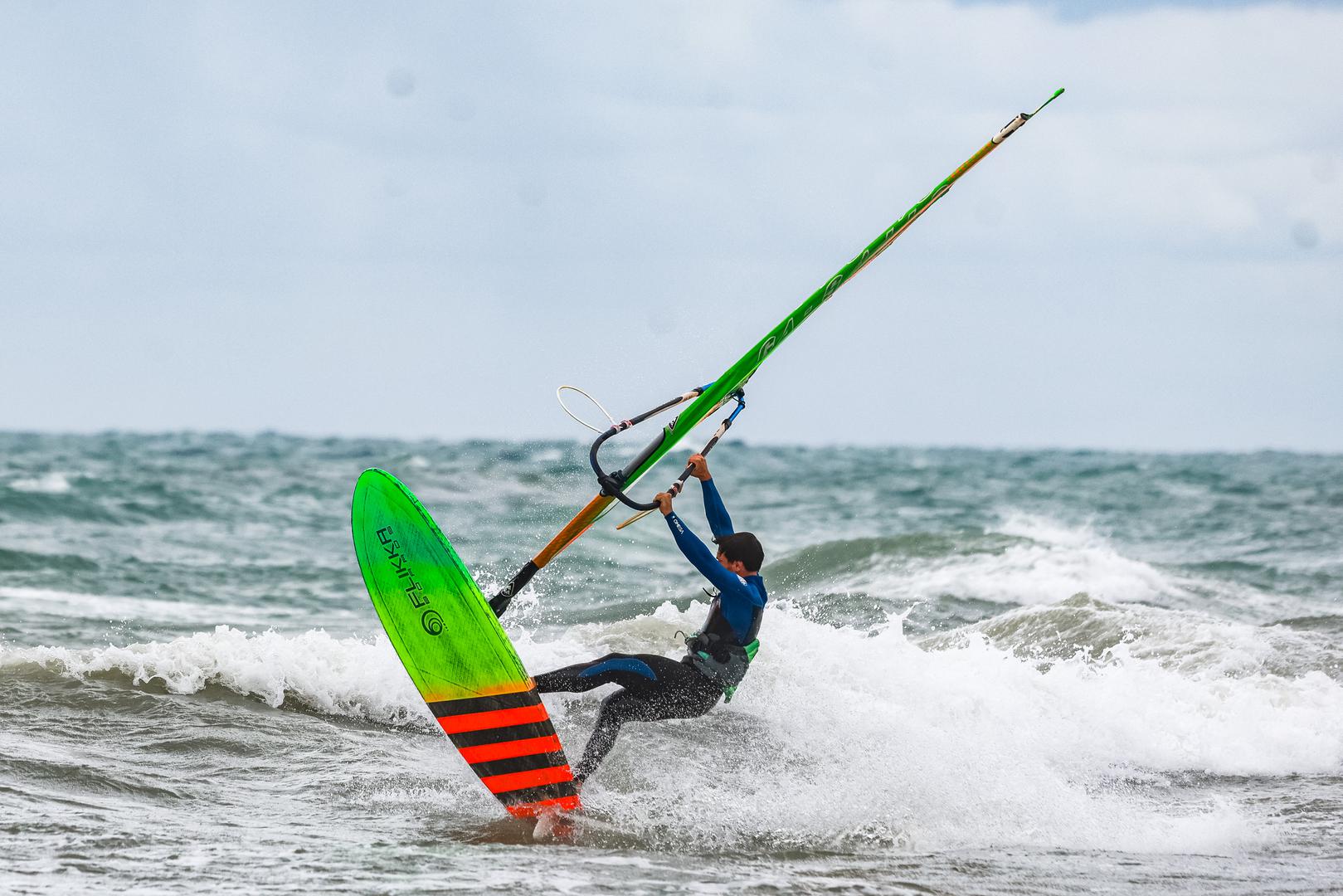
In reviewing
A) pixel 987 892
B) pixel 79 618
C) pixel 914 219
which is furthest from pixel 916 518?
pixel 987 892

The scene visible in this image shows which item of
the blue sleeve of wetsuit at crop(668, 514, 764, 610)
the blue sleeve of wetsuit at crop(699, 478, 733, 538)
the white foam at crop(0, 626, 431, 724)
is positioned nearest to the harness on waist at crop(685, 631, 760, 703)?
the blue sleeve of wetsuit at crop(668, 514, 764, 610)

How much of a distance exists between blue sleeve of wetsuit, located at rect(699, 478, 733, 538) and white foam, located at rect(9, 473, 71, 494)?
1605 centimetres

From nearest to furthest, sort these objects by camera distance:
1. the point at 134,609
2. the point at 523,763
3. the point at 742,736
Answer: the point at 523,763, the point at 742,736, the point at 134,609

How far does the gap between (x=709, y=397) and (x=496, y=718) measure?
5.78 ft

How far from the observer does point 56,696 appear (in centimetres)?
697

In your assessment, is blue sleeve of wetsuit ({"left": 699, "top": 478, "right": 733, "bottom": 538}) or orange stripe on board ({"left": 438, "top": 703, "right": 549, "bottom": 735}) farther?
blue sleeve of wetsuit ({"left": 699, "top": 478, "right": 733, "bottom": 538})

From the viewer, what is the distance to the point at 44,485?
66.2 feet

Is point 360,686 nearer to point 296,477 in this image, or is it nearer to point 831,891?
point 831,891

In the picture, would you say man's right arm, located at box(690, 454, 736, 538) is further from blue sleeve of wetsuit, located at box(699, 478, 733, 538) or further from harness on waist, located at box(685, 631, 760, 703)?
harness on waist, located at box(685, 631, 760, 703)

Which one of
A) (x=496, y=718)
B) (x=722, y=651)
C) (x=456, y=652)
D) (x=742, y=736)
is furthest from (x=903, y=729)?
(x=456, y=652)

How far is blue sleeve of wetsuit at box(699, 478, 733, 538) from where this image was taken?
18.7ft

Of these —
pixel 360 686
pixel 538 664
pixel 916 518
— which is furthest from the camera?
pixel 916 518

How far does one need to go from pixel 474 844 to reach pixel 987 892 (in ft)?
6.46

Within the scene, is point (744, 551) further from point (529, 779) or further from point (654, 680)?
point (529, 779)
